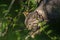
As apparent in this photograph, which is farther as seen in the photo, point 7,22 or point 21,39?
point 7,22

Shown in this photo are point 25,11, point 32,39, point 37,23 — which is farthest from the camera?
point 25,11

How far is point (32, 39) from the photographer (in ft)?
8.82

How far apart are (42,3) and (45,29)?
40 centimetres

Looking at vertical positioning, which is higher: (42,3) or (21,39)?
(42,3)

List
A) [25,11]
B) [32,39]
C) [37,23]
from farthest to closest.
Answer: [25,11]
[37,23]
[32,39]

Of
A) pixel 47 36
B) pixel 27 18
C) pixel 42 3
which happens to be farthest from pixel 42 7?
pixel 47 36

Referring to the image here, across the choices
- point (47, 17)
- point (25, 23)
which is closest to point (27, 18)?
point (25, 23)

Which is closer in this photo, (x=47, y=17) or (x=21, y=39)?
(x=21, y=39)

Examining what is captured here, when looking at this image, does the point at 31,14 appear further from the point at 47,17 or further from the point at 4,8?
the point at 4,8

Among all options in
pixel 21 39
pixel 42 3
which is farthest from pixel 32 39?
pixel 42 3

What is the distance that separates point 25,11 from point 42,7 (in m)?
0.26

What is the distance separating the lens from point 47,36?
2740 mm

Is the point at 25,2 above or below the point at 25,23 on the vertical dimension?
above

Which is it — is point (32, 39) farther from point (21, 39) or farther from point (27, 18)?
point (27, 18)
